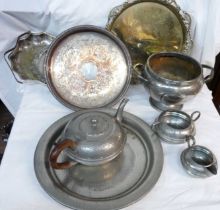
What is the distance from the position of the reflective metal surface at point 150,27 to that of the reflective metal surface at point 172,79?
72 millimetres

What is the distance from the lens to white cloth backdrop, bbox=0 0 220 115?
0.77m

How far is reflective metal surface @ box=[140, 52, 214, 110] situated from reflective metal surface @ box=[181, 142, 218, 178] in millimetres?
125

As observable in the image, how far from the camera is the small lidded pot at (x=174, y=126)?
2.01ft

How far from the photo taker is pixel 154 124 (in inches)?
25.2

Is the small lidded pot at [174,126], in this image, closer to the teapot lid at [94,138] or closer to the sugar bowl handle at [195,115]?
the sugar bowl handle at [195,115]

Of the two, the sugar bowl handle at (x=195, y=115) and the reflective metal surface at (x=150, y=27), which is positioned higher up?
the reflective metal surface at (x=150, y=27)

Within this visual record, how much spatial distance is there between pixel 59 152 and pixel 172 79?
342 mm

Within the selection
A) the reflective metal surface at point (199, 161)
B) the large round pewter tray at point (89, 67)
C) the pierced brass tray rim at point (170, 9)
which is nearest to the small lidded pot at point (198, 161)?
the reflective metal surface at point (199, 161)

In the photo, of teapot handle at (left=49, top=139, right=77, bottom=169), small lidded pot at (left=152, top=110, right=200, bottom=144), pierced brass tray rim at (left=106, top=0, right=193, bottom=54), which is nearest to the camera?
teapot handle at (left=49, top=139, right=77, bottom=169)

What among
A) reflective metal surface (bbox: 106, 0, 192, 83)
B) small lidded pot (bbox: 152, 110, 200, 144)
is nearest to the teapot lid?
small lidded pot (bbox: 152, 110, 200, 144)

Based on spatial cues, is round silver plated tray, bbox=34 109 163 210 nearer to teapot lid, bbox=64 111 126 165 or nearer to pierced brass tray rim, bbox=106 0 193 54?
teapot lid, bbox=64 111 126 165

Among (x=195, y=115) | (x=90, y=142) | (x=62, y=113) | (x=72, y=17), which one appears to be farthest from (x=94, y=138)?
(x=72, y=17)

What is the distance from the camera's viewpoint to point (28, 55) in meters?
0.82

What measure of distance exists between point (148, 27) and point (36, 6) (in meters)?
0.31
